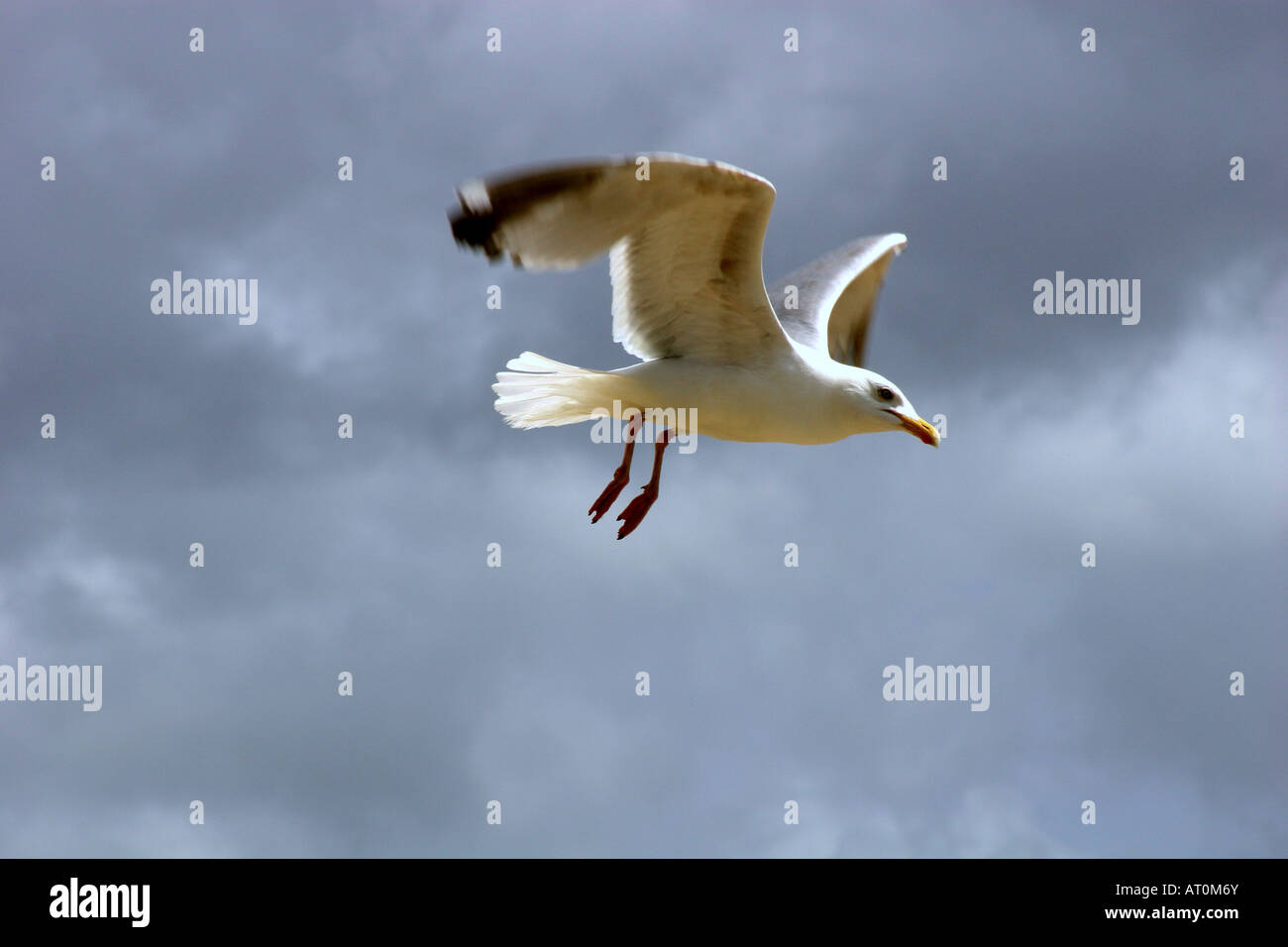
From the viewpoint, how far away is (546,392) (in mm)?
9953

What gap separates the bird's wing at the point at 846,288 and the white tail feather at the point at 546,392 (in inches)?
Result: 112

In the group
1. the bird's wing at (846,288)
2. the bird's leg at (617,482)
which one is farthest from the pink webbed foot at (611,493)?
the bird's wing at (846,288)

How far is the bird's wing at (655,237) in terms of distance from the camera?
25.4 feet

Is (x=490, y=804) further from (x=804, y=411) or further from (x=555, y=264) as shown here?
(x=555, y=264)

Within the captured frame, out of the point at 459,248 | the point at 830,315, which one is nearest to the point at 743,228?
the point at 459,248

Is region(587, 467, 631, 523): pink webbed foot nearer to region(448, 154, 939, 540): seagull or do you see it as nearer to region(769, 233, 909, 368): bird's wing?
region(448, 154, 939, 540): seagull

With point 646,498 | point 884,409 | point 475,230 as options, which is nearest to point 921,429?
point 884,409

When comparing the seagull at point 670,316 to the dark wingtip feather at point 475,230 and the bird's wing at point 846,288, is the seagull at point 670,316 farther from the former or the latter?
the bird's wing at point 846,288

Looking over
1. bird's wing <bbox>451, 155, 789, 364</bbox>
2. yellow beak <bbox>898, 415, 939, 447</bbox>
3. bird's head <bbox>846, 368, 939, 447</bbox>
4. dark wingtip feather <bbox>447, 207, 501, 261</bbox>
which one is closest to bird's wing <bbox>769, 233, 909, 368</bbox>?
bird's head <bbox>846, 368, 939, 447</bbox>

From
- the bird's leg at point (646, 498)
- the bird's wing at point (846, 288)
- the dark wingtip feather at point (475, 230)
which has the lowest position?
the bird's leg at point (646, 498)

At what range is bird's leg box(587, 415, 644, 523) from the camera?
10.3m

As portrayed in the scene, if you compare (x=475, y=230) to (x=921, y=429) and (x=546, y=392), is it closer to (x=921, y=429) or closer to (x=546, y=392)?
(x=546, y=392)

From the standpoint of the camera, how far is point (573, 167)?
307 inches

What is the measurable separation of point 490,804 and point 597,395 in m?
3.39
